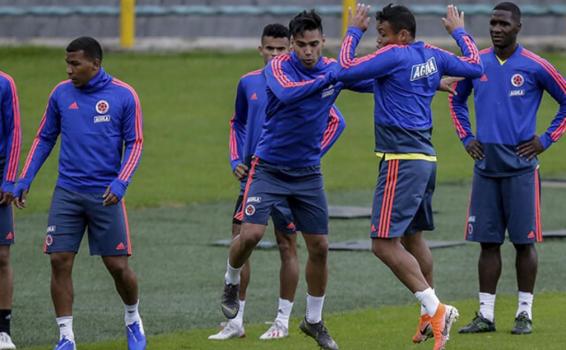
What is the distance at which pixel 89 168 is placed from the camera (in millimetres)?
9828

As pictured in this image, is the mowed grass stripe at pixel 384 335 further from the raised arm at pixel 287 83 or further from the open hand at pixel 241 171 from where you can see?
the raised arm at pixel 287 83

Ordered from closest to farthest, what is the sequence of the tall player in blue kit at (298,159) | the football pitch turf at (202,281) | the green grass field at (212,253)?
the tall player in blue kit at (298,159) < the green grass field at (212,253) < the football pitch turf at (202,281)

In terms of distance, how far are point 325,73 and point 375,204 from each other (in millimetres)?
975

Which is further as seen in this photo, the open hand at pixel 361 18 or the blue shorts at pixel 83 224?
the blue shorts at pixel 83 224

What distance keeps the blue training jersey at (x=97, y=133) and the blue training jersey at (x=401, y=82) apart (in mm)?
1495

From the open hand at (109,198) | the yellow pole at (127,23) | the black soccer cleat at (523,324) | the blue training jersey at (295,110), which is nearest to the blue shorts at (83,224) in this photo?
the open hand at (109,198)

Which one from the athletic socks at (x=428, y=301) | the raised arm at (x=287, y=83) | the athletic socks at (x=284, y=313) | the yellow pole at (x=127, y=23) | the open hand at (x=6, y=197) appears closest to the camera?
the athletic socks at (x=428, y=301)

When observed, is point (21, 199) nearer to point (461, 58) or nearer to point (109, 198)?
point (109, 198)

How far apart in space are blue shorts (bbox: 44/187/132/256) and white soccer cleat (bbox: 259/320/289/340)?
4.66 ft

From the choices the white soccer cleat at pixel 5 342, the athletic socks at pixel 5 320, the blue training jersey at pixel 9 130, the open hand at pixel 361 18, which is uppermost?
the open hand at pixel 361 18

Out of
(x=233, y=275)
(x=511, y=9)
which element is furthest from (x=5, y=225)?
(x=511, y=9)

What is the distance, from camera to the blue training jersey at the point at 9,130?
34.3 feet

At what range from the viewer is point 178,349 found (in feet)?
33.5

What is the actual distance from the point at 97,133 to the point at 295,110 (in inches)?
53.4
